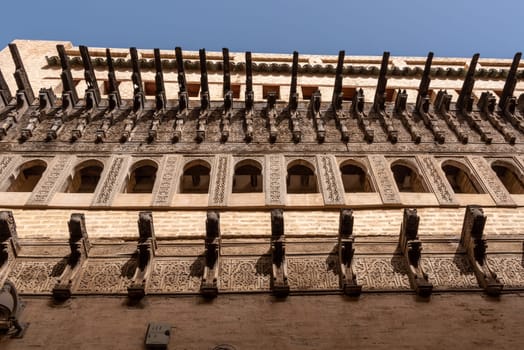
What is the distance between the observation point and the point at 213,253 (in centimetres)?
528

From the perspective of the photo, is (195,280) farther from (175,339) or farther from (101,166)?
(101,166)

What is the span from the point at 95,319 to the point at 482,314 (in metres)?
4.22

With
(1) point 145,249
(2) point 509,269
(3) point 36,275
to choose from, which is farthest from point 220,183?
(2) point 509,269

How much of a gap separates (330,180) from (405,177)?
1923mm

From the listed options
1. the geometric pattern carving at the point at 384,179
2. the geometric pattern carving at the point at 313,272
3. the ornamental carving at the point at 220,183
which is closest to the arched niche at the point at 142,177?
the ornamental carving at the point at 220,183

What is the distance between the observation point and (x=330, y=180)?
7160 millimetres

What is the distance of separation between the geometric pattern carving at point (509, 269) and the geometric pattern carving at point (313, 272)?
203cm

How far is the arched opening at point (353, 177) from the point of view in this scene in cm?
798

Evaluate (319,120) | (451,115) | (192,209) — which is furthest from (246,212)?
(451,115)

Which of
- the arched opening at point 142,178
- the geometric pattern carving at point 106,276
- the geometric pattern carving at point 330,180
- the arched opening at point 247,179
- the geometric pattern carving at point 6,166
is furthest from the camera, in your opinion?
the arched opening at point 247,179

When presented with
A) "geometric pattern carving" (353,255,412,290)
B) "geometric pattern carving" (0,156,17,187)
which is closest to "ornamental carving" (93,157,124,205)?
"geometric pattern carving" (0,156,17,187)

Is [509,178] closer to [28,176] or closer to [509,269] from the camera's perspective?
[509,269]

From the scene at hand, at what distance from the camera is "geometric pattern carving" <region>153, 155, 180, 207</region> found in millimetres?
6645

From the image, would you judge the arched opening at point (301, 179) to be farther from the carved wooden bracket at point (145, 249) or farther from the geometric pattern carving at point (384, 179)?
the carved wooden bracket at point (145, 249)
